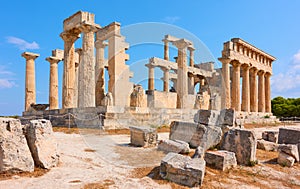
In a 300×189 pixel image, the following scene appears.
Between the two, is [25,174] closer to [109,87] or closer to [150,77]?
[109,87]

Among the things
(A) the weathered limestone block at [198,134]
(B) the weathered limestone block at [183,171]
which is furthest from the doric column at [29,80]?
(B) the weathered limestone block at [183,171]

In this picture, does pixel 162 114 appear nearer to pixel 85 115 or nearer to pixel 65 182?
pixel 85 115

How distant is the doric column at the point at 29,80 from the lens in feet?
71.7

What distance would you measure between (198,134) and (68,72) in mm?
11949

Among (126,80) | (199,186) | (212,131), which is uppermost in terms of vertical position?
(126,80)

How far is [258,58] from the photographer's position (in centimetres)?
3052

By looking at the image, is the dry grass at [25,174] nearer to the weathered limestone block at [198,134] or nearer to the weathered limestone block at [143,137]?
the weathered limestone block at [143,137]

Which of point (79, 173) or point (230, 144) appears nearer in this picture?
point (79, 173)

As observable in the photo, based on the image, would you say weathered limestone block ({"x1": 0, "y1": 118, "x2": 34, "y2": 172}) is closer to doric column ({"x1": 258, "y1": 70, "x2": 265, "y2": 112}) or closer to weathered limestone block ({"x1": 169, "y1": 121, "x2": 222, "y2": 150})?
weathered limestone block ({"x1": 169, "y1": 121, "x2": 222, "y2": 150})

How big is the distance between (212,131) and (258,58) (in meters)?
26.2

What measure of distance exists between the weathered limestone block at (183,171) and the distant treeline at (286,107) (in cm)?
Answer: 4631

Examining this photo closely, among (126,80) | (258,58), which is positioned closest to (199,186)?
(126,80)

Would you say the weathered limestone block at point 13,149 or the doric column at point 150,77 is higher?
the doric column at point 150,77

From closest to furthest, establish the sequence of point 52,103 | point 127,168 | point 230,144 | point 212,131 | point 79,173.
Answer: point 79,173 → point 127,168 → point 230,144 → point 212,131 → point 52,103
